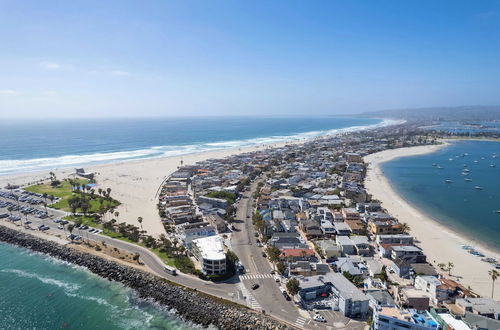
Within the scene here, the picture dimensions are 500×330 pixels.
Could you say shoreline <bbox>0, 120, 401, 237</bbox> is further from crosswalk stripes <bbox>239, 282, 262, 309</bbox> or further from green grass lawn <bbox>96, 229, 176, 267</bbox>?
crosswalk stripes <bbox>239, 282, 262, 309</bbox>

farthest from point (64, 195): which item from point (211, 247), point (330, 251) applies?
point (330, 251)

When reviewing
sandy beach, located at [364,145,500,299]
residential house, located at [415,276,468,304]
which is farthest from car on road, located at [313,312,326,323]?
sandy beach, located at [364,145,500,299]

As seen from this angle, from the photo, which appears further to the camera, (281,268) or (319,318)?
(281,268)

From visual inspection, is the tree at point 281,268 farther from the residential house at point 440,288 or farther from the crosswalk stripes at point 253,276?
the residential house at point 440,288

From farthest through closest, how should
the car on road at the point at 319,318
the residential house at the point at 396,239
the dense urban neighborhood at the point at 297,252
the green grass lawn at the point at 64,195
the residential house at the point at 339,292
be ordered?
1. the green grass lawn at the point at 64,195
2. the residential house at the point at 396,239
3. the dense urban neighborhood at the point at 297,252
4. the residential house at the point at 339,292
5. the car on road at the point at 319,318

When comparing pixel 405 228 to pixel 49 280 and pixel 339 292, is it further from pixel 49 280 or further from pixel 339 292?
pixel 49 280

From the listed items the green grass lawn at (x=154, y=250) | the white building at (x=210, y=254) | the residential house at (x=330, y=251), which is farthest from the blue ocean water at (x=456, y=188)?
the green grass lawn at (x=154, y=250)
